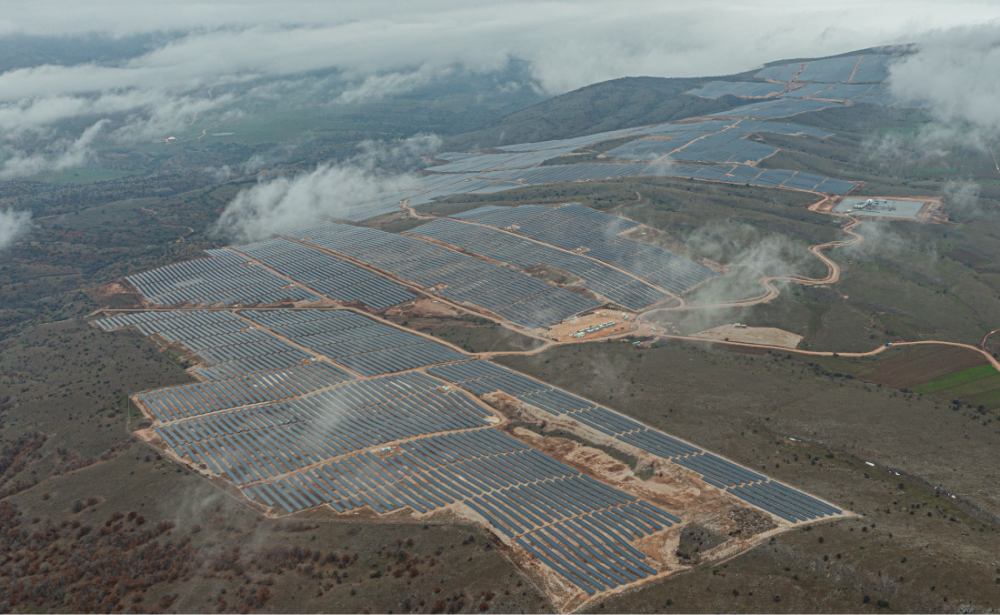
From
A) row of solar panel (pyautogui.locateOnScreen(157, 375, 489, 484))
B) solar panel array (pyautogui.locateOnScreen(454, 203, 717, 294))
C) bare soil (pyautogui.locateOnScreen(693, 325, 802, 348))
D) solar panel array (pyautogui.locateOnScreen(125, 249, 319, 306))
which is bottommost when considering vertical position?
row of solar panel (pyautogui.locateOnScreen(157, 375, 489, 484))

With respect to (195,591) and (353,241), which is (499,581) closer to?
(195,591)

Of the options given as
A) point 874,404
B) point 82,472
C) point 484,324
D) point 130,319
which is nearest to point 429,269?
point 484,324

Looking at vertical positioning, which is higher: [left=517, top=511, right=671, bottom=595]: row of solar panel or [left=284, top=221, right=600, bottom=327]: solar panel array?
[left=284, top=221, right=600, bottom=327]: solar panel array

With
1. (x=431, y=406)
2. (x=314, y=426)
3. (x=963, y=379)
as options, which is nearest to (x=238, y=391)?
(x=314, y=426)

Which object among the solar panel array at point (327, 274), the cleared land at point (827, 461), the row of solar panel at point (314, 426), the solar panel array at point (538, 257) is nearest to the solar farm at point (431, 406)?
the row of solar panel at point (314, 426)

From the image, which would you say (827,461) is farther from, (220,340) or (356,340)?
(220,340)

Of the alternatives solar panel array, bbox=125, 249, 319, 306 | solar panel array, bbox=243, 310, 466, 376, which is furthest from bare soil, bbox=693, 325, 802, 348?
solar panel array, bbox=125, 249, 319, 306

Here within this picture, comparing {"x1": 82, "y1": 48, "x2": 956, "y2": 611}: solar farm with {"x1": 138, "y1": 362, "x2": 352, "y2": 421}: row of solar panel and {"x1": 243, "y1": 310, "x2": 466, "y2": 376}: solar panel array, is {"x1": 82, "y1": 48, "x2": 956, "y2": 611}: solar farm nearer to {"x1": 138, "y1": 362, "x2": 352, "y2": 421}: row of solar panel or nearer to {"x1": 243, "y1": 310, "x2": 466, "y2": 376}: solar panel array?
{"x1": 138, "y1": 362, "x2": 352, "y2": 421}: row of solar panel
